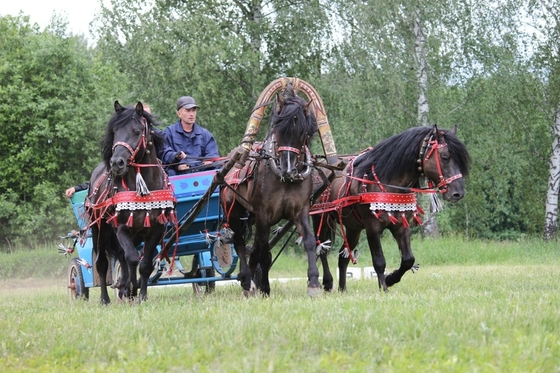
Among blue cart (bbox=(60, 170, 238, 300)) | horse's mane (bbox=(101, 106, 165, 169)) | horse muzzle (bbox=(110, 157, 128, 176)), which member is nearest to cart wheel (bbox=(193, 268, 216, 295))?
blue cart (bbox=(60, 170, 238, 300))

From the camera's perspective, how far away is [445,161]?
30.8ft

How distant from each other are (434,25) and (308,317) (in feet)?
59.3

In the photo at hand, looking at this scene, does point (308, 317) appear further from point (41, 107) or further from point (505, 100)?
point (41, 107)

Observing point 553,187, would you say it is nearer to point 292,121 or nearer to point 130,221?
point 292,121

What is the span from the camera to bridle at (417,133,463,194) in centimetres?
934

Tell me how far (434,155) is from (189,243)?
3091 mm

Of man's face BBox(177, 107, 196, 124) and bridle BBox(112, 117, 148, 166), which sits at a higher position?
man's face BBox(177, 107, 196, 124)

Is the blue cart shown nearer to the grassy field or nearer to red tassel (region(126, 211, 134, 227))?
red tassel (region(126, 211, 134, 227))

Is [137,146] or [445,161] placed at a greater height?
[137,146]

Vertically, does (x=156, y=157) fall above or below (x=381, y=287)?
above

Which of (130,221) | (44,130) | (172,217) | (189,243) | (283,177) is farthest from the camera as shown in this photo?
(44,130)

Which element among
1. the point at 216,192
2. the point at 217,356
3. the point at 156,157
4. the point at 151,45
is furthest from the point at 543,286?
the point at 151,45

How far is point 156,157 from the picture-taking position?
31.6 feet

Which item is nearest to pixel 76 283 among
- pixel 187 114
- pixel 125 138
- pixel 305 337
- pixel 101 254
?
pixel 101 254
